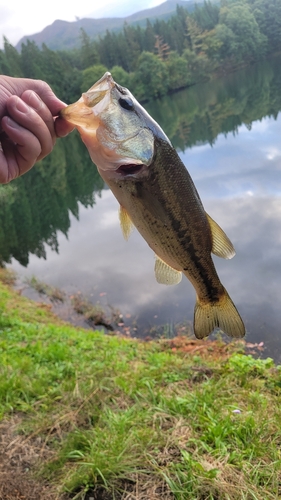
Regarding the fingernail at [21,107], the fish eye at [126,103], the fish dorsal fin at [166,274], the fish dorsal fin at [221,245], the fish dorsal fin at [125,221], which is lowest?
the fish dorsal fin at [166,274]

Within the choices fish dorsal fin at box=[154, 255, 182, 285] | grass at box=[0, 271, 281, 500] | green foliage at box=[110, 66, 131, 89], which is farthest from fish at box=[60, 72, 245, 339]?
green foliage at box=[110, 66, 131, 89]

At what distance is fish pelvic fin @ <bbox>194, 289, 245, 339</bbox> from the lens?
7.53ft

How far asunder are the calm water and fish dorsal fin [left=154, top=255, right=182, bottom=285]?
6.81m

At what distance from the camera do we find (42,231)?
827 inches

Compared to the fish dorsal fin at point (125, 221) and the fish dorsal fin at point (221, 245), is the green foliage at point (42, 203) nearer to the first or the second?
the fish dorsal fin at point (125, 221)

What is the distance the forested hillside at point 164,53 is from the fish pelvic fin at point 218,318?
59209 millimetres

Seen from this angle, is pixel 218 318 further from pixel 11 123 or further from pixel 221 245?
pixel 11 123

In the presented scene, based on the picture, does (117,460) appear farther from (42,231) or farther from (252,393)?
(42,231)

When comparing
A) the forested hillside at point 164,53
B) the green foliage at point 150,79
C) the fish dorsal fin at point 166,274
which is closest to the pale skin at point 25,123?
the fish dorsal fin at point 166,274

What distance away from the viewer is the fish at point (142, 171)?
6.69 feet

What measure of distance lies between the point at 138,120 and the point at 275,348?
7.61m

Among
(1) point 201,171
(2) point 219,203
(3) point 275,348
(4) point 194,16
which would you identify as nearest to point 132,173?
(3) point 275,348

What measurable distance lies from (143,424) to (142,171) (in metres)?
3.20

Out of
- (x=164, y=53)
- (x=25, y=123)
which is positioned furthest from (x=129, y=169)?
(x=164, y=53)
